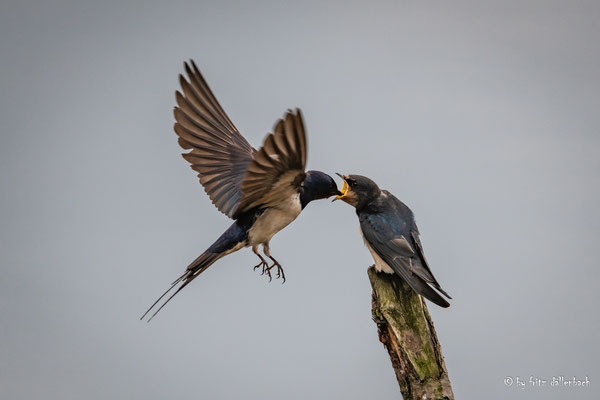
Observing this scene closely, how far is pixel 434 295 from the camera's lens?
2650 mm

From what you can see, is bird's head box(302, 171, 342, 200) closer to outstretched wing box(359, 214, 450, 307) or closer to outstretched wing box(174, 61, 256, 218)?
outstretched wing box(359, 214, 450, 307)

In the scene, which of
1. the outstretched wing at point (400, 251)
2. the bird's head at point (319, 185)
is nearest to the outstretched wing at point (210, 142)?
the bird's head at point (319, 185)

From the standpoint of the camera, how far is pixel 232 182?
10.6 feet

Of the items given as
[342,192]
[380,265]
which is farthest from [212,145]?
[380,265]

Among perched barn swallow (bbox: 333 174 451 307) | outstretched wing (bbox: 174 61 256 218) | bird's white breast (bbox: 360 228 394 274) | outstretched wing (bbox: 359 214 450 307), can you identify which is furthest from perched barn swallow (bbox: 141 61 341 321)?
bird's white breast (bbox: 360 228 394 274)

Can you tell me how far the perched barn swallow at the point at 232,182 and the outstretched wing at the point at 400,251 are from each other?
0.90 feet

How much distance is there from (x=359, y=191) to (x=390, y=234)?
339 mm

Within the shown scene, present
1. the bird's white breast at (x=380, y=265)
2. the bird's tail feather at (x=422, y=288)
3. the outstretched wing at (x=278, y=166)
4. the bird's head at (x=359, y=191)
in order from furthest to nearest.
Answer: the bird's head at (x=359, y=191) → the bird's white breast at (x=380, y=265) → the bird's tail feather at (x=422, y=288) → the outstretched wing at (x=278, y=166)

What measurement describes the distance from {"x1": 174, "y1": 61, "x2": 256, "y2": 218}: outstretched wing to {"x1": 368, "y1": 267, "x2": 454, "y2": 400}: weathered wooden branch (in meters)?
0.91

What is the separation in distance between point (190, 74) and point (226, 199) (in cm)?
63

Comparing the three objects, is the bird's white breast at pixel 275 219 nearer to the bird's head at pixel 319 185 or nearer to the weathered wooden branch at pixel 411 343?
the bird's head at pixel 319 185

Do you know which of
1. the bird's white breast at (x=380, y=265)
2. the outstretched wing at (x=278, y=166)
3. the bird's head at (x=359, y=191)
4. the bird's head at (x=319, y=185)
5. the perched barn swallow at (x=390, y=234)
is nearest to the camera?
the outstretched wing at (x=278, y=166)

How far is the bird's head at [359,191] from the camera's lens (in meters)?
3.28

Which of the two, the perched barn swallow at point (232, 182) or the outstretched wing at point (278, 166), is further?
the perched barn swallow at point (232, 182)
